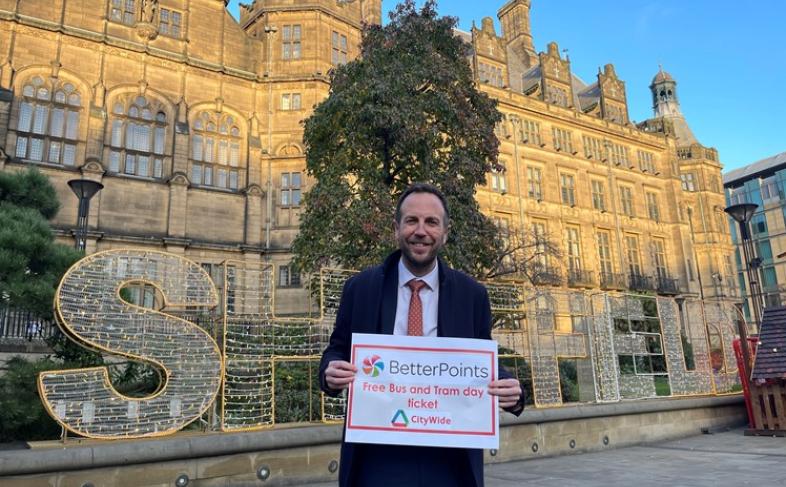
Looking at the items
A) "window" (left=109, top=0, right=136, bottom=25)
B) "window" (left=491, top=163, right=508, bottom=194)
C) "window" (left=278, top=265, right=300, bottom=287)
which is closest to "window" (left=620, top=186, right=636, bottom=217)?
"window" (left=491, top=163, right=508, bottom=194)

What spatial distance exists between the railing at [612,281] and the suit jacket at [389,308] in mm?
31605

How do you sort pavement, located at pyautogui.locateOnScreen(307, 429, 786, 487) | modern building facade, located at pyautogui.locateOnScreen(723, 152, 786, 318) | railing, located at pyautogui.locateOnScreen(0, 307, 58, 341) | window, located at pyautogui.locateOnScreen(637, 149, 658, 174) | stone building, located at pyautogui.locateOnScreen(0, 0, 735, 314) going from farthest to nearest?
1. modern building facade, located at pyautogui.locateOnScreen(723, 152, 786, 318)
2. window, located at pyautogui.locateOnScreen(637, 149, 658, 174)
3. stone building, located at pyautogui.locateOnScreen(0, 0, 735, 314)
4. railing, located at pyautogui.locateOnScreen(0, 307, 58, 341)
5. pavement, located at pyautogui.locateOnScreen(307, 429, 786, 487)

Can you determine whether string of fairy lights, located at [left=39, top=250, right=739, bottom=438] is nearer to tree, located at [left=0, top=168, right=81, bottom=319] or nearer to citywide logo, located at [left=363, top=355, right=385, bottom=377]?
tree, located at [left=0, top=168, right=81, bottom=319]

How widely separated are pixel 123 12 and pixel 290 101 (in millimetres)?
7214

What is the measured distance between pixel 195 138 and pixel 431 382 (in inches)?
847

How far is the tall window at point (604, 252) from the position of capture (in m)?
32.8

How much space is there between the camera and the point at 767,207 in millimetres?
56125

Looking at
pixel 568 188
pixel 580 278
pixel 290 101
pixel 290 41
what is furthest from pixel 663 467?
pixel 568 188

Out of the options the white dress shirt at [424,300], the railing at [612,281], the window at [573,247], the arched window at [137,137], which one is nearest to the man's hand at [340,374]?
the white dress shirt at [424,300]

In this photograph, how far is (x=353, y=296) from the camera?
2520mm

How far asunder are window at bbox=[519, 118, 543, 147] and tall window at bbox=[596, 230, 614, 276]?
7046mm

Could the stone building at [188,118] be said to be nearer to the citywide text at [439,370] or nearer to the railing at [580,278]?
the railing at [580,278]

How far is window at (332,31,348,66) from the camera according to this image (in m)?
23.7

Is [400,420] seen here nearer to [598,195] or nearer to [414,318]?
[414,318]
